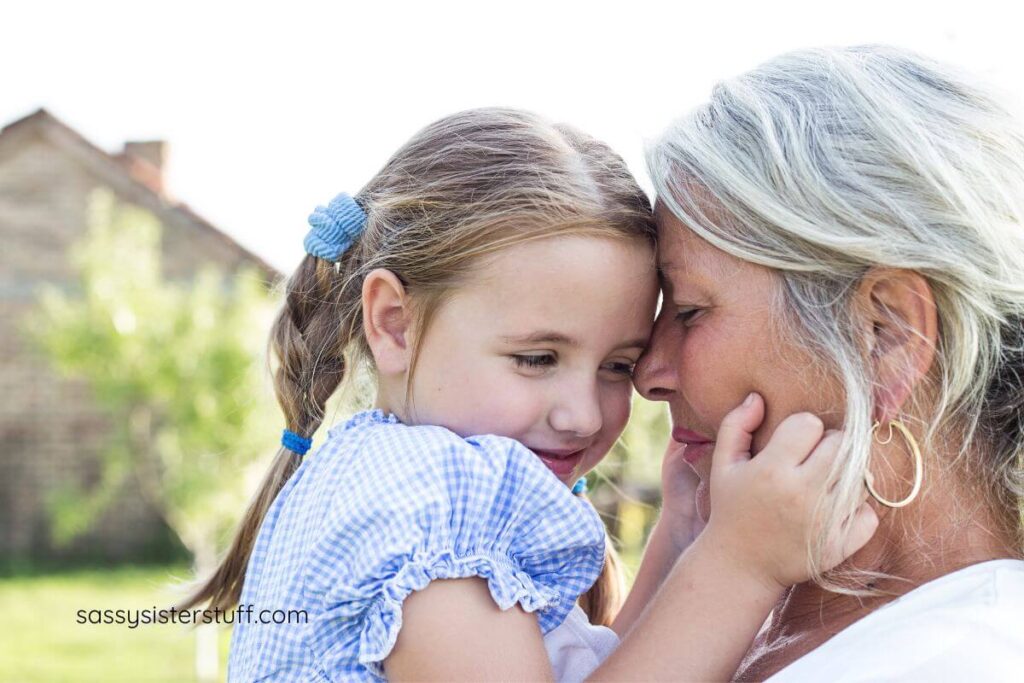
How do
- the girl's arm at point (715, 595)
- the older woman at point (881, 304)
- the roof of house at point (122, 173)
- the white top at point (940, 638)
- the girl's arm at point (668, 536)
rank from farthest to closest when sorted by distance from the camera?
the roof of house at point (122, 173), the girl's arm at point (668, 536), the older woman at point (881, 304), the girl's arm at point (715, 595), the white top at point (940, 638)

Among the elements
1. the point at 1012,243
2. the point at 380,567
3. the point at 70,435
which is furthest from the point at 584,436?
the point at 70,435

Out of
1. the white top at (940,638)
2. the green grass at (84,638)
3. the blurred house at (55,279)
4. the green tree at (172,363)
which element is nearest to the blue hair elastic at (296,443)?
the white top at (940,638)

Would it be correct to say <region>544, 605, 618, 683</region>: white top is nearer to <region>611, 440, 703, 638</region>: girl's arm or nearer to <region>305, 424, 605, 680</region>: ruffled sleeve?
<region>305, 424, 605, 680</region>: ruffled sleeve

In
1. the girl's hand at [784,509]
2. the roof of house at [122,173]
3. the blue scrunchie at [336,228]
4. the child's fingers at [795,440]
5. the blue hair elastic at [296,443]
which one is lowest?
the roof of house at [122,173]

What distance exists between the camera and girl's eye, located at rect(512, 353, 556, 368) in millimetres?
2193

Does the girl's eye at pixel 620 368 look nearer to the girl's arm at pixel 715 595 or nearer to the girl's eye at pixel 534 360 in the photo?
the girl's eye at pixel 534 360

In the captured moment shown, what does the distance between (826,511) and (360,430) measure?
0.83 meters

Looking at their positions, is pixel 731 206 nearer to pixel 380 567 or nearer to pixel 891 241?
pixel 891 241

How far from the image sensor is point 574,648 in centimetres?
218

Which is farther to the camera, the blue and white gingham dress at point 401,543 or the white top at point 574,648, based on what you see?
the white top at point 574,648

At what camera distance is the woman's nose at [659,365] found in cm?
224

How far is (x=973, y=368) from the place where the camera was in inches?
76.5

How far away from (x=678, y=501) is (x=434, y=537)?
1.08 m

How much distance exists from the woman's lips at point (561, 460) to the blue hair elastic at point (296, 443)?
587 mm
